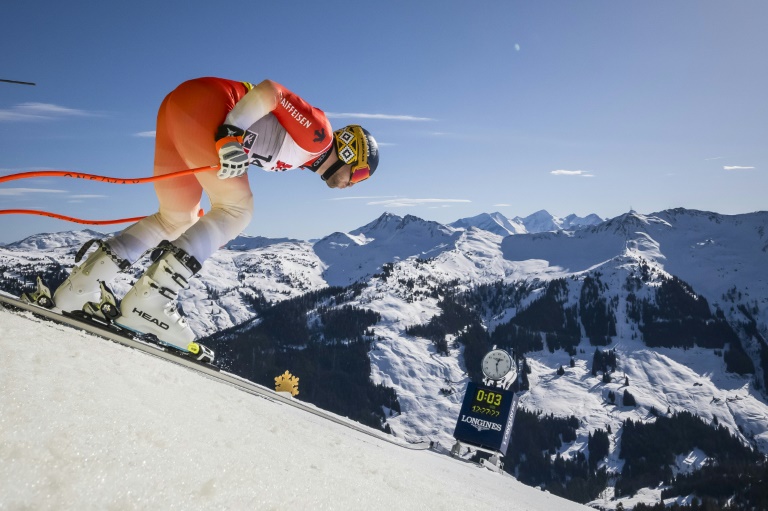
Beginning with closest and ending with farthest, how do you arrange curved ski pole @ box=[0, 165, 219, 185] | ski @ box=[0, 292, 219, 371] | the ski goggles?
ski @ box=[0, 292, 219, 371] < curved ski pole @ box=[0, 165, 219, 185] < the ski goggles

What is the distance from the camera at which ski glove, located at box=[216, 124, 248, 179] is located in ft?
12.6

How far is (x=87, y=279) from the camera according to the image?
406 cm

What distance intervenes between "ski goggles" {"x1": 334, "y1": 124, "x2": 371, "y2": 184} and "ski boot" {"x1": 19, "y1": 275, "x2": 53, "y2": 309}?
2897 millimetres

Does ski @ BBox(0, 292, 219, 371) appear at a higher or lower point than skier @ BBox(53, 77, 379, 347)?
lower

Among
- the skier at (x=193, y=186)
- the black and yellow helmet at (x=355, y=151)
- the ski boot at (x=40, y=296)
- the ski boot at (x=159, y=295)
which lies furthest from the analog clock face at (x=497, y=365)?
the ski boot at (x=40, y=296)

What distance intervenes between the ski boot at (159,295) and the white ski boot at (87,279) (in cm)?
51

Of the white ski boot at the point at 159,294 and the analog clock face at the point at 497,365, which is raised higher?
the white ski boot at the point at 159,294

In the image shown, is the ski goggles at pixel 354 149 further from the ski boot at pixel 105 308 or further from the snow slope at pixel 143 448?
the snow slope at pixel 143 448

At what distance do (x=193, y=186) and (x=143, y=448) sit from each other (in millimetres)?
3692

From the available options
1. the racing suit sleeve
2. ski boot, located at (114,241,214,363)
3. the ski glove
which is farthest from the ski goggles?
ski boot, located at (114,241,214,363)

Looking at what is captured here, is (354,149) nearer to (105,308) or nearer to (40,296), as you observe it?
(105,308)

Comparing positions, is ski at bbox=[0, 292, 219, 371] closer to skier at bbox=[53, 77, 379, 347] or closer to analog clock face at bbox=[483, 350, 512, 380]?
skier at bbox=[53, 77, 379, 347]

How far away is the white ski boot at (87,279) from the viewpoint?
4055mm

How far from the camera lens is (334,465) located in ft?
7.00
